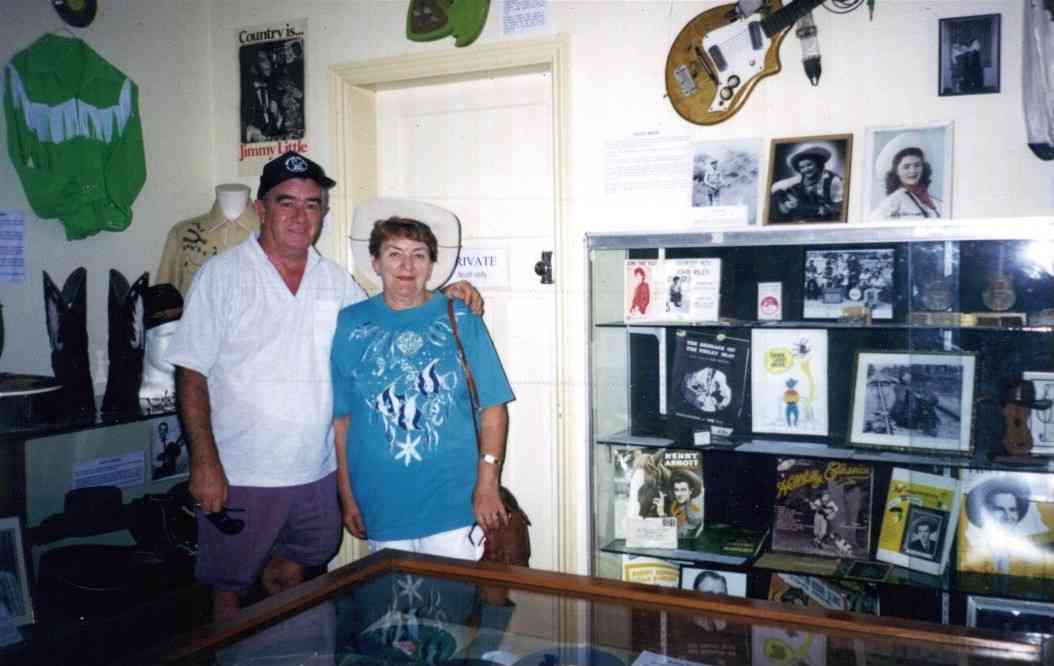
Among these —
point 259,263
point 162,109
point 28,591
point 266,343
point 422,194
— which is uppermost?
point 162,109

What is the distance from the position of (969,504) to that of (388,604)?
1767mm

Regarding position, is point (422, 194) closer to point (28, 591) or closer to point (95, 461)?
point (95, 461)

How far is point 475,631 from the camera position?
3.64 ft

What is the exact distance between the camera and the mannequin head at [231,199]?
2.95 metres

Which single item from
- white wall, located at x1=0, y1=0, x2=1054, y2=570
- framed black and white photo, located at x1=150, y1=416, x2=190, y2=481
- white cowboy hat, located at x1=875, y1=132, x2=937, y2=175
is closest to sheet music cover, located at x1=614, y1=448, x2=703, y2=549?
white wall, located at x1=0, y1=0, x2=1054, y2=570

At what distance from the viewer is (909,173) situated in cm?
240

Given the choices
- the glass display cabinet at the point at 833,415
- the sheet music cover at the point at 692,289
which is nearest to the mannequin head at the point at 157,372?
the glass display cabinet at the point at 833,415

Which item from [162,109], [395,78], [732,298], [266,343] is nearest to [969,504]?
[732,298]

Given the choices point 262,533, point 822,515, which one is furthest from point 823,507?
point 262,533

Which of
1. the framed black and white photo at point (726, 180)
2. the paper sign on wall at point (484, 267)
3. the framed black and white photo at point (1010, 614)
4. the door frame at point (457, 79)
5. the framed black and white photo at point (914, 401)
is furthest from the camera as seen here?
the paper sign on wall at point (484, 267)

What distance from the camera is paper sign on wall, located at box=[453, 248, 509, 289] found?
10.1ft

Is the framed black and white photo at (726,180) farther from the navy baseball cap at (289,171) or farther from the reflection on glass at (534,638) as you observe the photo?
the reflection on glass at (534,638)

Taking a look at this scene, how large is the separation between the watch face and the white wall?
0.06 metres

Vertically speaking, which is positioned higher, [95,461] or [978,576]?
[95,461]
